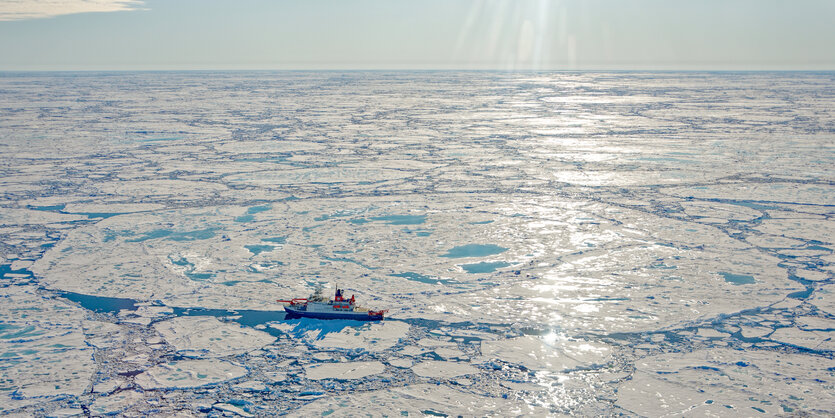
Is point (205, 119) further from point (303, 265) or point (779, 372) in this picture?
point (779, 372)

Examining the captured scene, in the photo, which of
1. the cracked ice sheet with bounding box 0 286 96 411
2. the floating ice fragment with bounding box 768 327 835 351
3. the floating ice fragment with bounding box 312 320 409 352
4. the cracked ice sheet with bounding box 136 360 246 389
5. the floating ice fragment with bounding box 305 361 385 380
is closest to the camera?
the cracked ice sheet with bounding box 0 286 96 411

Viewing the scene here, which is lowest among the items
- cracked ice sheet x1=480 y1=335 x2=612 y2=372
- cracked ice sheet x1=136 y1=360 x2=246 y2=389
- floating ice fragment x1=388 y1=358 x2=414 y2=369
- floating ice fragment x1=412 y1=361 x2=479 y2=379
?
cracked ice sheet x1=136 y1=360 x2=246 y2=389

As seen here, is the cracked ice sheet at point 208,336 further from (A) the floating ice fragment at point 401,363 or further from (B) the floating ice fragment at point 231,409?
(A) the floating ice fragment at point 401,363

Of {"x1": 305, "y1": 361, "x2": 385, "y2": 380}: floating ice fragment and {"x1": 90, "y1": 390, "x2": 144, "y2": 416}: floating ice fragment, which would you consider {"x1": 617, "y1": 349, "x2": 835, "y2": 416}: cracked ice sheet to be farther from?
{"x1": 90, "y1": 390, "x2": 144, "y2": 416}: floating ice fragment

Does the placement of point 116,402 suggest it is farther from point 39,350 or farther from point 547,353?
point 547,353

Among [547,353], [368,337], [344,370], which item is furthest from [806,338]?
[344,370]

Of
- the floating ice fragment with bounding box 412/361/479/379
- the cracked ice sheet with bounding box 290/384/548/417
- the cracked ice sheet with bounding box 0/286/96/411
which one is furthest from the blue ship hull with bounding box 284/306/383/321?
the cracked ice sheet with bounding box 0/286/96/411
